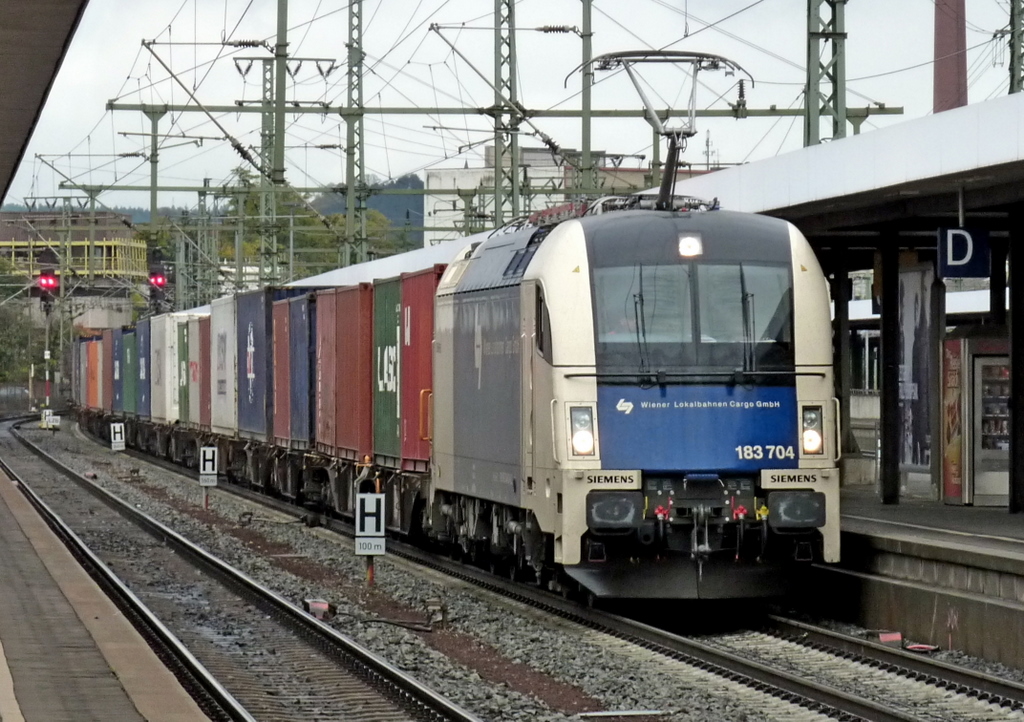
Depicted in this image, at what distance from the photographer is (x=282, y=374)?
2845 centimetres

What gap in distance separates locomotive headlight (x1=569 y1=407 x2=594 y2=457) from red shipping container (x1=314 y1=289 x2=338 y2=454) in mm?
11247

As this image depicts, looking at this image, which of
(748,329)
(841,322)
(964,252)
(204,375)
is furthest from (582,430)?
(204,375)

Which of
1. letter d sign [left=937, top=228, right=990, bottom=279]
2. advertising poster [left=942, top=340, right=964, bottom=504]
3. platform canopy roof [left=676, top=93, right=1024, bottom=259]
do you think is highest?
platform canopy roof [left=676, top=93, right=1024, bottom=259]

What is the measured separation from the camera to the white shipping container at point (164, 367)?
4141cm

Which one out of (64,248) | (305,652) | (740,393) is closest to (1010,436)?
(740,393)

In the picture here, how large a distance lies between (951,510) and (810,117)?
4.55 m

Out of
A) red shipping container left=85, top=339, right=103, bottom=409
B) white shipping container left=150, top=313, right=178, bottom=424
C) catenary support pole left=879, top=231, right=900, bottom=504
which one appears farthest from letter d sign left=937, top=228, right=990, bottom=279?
red shipping container left=85, top=339, right=103, bottom=409

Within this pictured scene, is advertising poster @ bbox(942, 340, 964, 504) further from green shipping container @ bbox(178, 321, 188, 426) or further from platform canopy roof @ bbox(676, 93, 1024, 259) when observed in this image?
green shipping container @ bbox(178, 321, 188, 426)

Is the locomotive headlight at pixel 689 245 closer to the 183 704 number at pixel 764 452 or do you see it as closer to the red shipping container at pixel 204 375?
the 183 704 number at pixel 764 452

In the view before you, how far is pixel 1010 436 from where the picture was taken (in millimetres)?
17594

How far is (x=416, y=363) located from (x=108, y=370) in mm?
38277

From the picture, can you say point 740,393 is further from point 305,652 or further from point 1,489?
point 1,489

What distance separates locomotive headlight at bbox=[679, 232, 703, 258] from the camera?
13375 millimetres

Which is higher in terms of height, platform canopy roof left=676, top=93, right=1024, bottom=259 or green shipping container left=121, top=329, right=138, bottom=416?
platform canopy roof left=676, top=93, right=1024, bottom=259
